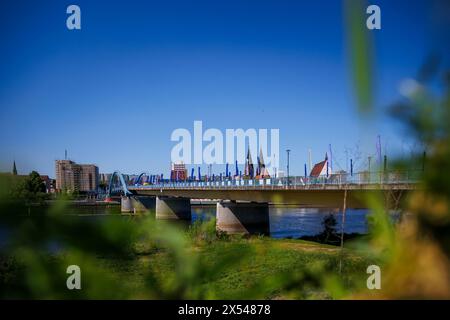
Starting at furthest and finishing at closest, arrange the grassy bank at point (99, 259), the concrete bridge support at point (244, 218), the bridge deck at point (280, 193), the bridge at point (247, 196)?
the concrete bridge support at point (244, 218), the bridge at point (247, 196), the bridge deck at point (280, 193), the grassy bank at point (99, 259)

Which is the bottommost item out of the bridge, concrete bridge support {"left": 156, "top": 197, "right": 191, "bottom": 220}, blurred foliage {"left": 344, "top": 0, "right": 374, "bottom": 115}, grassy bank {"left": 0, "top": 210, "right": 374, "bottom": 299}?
concrete bridge support {"left": 156, "top": 197, "right": 191, "bottom": 220}

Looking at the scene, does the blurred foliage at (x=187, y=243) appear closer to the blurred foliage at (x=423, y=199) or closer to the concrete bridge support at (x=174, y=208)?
the blurred foliage at (x=423, y=199)

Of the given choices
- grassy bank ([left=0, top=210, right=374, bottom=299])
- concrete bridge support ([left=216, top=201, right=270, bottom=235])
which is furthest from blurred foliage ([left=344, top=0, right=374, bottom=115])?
concrete bridge support ([left=216, top=201, right=270, bottom=235])

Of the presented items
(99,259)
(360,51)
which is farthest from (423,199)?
(99,259)

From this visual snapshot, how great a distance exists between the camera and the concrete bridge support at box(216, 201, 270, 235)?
45.7 m

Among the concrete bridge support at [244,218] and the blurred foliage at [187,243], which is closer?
the blurred foliage at [187,243]

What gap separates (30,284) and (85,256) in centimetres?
21

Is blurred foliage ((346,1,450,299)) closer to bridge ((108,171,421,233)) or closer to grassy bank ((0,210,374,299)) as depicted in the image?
grassy bank ((0,210,374,299))

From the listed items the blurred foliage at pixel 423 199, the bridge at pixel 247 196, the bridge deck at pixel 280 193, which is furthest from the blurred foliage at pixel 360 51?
the bridge deck at pixel 280 193

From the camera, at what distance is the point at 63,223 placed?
68 cm

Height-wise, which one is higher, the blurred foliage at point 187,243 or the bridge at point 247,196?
the blurred foliage at point 187,243

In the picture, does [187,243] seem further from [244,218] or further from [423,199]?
[244,218]

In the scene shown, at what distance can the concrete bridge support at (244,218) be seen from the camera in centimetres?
4572
